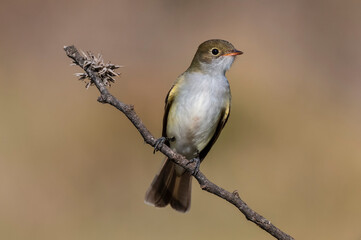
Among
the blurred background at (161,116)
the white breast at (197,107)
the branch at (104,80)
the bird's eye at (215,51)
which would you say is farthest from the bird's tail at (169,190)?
the branch at (104,80)

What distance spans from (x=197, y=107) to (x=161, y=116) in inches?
108

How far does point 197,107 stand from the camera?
3.86m

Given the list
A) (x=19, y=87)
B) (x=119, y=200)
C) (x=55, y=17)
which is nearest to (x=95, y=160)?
(x=119, y=200)

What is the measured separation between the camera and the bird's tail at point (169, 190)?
4.35m

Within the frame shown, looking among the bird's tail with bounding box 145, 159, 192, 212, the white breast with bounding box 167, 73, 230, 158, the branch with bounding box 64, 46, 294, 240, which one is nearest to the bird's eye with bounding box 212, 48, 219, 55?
the white breast with bounding box 167, 73, 230, 158

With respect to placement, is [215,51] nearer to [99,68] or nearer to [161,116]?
[99,68]

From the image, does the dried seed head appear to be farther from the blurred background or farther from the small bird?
the blurred background

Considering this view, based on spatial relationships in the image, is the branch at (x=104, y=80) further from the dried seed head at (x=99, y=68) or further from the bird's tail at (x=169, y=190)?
the bird's tail at (x=169, y=190)

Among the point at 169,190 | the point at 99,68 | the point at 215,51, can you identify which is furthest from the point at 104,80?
the point at 169,190

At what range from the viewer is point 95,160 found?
6.15m

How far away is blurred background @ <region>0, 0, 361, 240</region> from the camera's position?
558cm

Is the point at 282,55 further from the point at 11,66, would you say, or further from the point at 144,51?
the point at 11,66

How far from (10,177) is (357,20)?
5.21 metres

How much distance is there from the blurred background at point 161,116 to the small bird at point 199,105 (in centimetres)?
141
